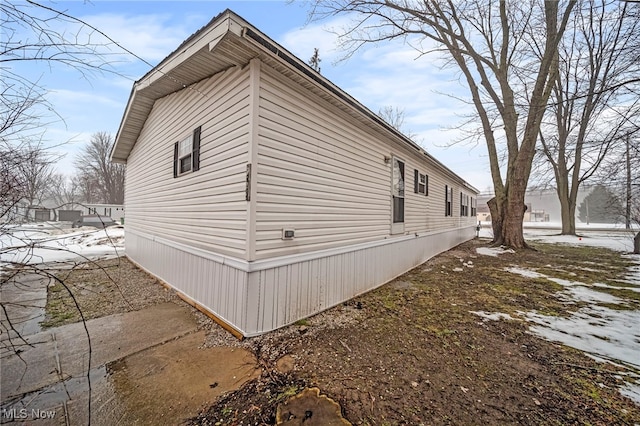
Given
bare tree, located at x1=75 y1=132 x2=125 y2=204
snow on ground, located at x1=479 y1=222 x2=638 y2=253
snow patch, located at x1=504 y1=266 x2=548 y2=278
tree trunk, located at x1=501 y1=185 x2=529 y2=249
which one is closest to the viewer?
snow patch, located at x1=504 y1=266 x2=548 y2=278

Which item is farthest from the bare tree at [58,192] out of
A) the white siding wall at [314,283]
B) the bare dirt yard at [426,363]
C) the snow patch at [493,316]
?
the snow patch at [493,316]

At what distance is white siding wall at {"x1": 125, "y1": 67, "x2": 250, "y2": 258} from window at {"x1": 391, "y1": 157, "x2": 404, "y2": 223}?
160 inches

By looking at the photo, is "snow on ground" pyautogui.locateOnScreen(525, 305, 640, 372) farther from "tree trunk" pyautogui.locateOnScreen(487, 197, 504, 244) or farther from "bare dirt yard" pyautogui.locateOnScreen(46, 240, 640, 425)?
"tree trunk" pyautogui.locateOnScreen(487, 197, 504, 244)

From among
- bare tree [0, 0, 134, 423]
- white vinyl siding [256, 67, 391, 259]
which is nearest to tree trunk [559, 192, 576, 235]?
white vinyl siding [256, 67, 391, 259]

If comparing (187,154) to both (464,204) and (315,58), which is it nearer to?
(464,204)

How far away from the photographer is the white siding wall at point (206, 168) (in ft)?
10.6

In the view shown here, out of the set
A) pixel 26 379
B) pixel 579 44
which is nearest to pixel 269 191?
pixel 26 379

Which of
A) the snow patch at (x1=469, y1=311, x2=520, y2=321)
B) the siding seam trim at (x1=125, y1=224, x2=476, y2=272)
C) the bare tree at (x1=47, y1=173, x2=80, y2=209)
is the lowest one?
the snow patch at (x1=469, y1=311, x2=520, y2=321)

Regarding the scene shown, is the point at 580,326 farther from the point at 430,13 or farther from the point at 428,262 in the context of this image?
the point at 430,13

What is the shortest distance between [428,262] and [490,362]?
5930mm

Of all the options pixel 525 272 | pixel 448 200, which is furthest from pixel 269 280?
pixel 448 200

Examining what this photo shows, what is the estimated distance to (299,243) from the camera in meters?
3.60

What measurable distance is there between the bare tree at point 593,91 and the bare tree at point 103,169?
35.8m

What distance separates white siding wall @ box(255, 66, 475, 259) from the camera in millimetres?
3201
